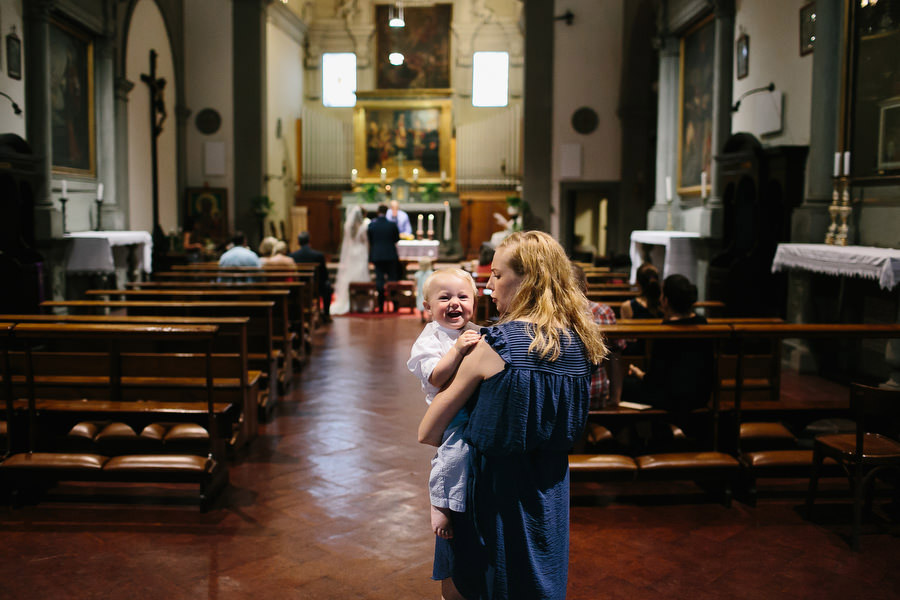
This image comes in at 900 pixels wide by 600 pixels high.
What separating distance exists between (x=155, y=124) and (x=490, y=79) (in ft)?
33.3

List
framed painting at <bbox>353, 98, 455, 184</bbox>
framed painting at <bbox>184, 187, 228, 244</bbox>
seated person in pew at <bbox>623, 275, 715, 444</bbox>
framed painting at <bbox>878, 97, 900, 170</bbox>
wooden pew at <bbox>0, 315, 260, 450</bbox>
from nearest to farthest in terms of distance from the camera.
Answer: seated person in pew at <bbox>623, 275, 715, 444</bbox> → wooden pew at <bbox>0, 315, 260, 450</bbox> → framed painting at <bbox>878, 97, 900, 170</bbox> → framed painting at <bbox>184, 187, 228, 244</bbox> → framed painting at <bbox>353, 98, 455, 184</bbox>

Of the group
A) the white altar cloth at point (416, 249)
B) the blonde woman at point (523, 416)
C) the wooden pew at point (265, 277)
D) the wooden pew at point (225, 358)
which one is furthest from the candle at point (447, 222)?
the blonde woman at point (523, 416)

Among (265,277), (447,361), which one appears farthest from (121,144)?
(447,361)

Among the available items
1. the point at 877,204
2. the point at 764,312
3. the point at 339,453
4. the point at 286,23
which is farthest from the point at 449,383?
the point at 286,23

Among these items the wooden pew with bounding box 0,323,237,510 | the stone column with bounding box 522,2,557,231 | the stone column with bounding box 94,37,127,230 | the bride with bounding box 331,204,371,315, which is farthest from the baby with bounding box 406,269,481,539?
the stone column with bounding box 522,2,557,231

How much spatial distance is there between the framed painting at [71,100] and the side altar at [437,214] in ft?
22.9

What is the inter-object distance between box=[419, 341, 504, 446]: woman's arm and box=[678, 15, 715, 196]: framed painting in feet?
33.4

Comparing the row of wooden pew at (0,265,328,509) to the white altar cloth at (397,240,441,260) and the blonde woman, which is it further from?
the white altar cloth at (397,240,441,260)

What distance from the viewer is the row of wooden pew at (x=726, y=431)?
164 inches

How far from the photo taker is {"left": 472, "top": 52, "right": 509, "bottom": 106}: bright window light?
21.6 m

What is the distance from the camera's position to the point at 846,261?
6.49m

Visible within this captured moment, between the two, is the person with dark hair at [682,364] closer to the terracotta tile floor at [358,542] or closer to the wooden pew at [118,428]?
the terracotta tile floor at [358,542]

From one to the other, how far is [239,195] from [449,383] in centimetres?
1478

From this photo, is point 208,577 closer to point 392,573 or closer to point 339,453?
point 392,573
